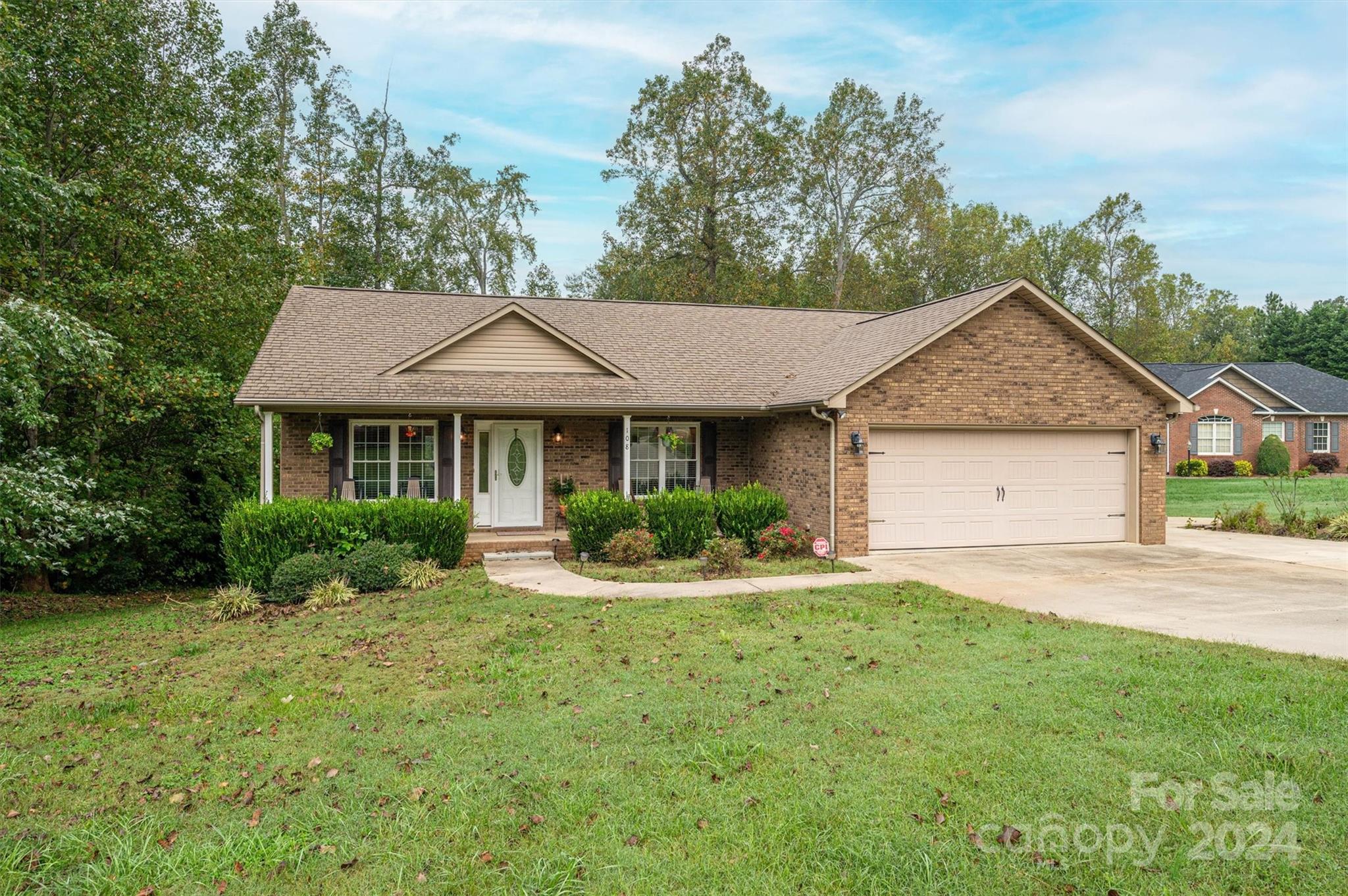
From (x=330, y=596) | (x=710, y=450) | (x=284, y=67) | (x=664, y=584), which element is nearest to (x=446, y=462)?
(x=330, y=596)

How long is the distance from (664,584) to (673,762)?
19.7 ft

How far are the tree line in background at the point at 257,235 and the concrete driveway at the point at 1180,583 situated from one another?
38.8ft

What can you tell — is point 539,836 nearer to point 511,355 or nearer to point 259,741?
point 259,741

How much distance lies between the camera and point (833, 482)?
13023 mm

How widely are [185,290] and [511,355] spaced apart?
6714 millimetres

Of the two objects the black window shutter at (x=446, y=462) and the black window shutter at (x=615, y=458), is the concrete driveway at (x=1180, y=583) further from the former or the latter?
the black window shutter at (x=446, y=462)

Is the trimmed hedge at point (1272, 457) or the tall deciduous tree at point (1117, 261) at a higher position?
the tall deciduous tree at point (1117, 261)

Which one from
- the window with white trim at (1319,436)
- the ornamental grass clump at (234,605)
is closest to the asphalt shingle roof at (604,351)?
the ornamental grass clump at (234,605)

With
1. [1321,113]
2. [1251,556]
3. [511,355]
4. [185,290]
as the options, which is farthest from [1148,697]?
[185,290]

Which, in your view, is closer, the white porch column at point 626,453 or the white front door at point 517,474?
the white porch column at point 626,453

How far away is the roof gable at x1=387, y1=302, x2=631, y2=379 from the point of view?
1462cm

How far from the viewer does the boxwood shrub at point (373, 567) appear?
11367mm

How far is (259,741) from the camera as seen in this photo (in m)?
5.48

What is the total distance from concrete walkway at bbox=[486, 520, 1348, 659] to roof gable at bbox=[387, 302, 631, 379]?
3995 millimetres
